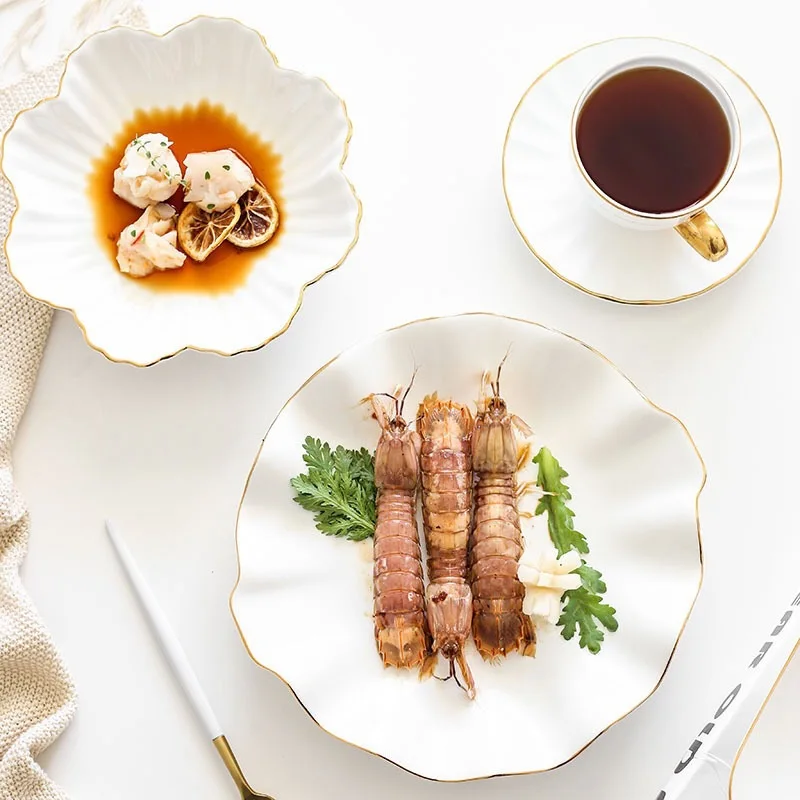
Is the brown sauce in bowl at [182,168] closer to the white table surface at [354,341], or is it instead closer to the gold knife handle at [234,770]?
the white table surface at [354,341]

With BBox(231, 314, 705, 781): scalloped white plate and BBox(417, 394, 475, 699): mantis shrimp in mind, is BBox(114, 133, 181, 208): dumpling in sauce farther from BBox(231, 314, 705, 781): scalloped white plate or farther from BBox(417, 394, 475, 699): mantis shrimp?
BBox(417, 394, 475, 699): mantis shrimp

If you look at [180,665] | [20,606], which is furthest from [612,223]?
[20,606]

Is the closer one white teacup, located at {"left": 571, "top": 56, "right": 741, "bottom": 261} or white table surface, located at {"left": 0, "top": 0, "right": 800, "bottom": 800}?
white teacup, located at {"left": 571, "top": 56, "right": 741, "bottom": 261}

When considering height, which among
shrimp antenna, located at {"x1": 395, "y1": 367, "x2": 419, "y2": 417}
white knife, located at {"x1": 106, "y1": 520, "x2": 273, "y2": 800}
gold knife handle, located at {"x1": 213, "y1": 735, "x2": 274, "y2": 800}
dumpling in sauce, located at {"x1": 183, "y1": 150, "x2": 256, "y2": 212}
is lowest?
gold knife handle, located at {"x1": 213, "y1": 735, "x2": 274, "y2": 800}

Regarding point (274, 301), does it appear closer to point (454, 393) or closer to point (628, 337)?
point (454, 393)

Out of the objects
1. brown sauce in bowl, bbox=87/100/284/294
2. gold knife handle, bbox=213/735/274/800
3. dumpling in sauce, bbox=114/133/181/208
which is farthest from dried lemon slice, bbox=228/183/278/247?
gold knife handle, bbox=213/735/274/800

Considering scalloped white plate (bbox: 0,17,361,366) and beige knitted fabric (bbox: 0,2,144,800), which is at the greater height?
scalloped white plate (bbox: 0,17,361,366)

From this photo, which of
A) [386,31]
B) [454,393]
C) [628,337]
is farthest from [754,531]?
[386,31]
